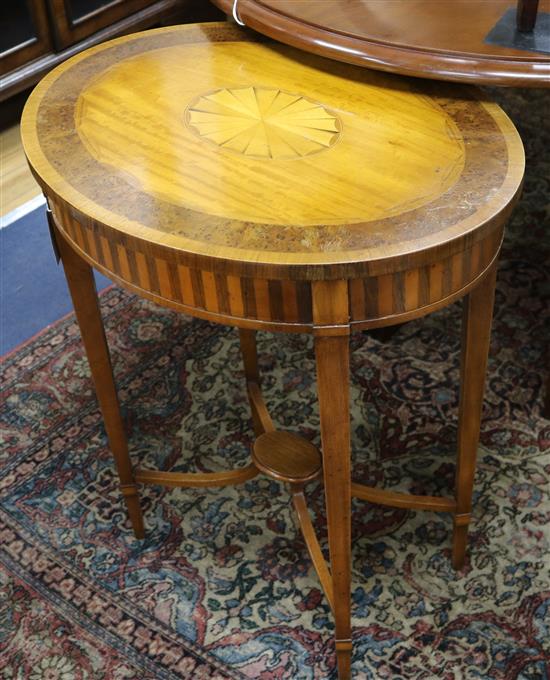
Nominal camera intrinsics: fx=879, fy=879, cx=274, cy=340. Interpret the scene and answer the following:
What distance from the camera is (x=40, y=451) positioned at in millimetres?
1575

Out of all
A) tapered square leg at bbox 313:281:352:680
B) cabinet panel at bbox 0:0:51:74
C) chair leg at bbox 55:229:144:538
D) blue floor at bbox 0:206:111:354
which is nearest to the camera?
tapered square leg at bbox 313:281:352:680

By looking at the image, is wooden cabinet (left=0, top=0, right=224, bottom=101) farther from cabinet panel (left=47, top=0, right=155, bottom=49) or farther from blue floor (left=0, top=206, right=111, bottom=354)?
blue floor (left=0, top=206, right=111, bottom=354)

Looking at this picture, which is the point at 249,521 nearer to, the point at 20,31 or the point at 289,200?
the point at 289,200

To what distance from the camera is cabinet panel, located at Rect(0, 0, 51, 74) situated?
2.46 meters

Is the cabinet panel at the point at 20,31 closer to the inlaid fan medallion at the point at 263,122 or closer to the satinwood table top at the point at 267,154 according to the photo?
the satinwood table top at the point at 267,154

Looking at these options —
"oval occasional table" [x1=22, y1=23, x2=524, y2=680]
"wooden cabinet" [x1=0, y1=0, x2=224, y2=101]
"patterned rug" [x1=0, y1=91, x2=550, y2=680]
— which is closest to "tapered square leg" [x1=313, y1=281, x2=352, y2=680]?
"oval occasional table" [x1=22, y1=23, x2=524, y2=680]

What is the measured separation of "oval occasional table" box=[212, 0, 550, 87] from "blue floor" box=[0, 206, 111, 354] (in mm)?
832

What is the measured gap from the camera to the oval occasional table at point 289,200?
901 mm

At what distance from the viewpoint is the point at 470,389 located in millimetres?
1185

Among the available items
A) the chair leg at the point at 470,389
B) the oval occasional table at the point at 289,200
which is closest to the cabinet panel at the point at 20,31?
the oval occasional table at the point at 289,200

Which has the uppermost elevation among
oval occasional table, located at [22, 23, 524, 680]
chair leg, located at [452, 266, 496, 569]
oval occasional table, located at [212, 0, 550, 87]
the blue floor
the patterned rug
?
oval occasional table, located at [212, 0, 550, 87]

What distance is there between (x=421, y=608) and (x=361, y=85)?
0.75 metres

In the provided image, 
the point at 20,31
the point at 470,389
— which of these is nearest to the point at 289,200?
the point at 470,389

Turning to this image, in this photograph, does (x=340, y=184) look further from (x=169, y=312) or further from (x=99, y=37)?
(x=99, y=37)
